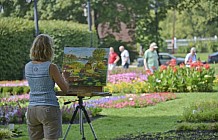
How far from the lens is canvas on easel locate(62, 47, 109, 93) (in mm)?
9930

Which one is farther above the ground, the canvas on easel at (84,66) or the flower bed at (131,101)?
the canvas on easel at (84,66)

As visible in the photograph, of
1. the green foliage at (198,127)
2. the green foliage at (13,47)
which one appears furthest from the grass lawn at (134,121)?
the green foliage at (13,47)

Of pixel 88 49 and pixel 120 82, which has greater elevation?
pixel 88 49

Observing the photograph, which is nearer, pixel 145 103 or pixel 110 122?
pixel 110 122

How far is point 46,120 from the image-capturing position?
749 cm

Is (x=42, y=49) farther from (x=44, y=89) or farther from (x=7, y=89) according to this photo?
(x=7, y=89)

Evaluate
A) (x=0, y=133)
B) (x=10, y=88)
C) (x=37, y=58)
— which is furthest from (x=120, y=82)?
(x=37, y=58)

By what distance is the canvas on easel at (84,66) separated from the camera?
9930mm

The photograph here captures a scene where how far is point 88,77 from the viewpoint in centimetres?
999

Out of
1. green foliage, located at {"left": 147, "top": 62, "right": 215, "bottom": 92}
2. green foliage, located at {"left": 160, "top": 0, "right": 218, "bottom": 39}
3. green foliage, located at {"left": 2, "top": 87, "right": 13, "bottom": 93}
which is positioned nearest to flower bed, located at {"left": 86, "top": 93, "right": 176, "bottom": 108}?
green foliage, located at {"left": 147, "top": 62, "right": 215, "bottom": 92}

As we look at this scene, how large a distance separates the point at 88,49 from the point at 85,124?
3.79 m

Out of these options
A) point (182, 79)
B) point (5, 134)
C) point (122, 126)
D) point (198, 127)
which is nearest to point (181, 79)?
point (182, 79)

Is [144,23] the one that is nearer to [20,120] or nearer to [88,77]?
[20,120]

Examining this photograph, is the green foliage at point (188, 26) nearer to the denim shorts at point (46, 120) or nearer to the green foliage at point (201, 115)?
the green foliage at point (201, 115)
